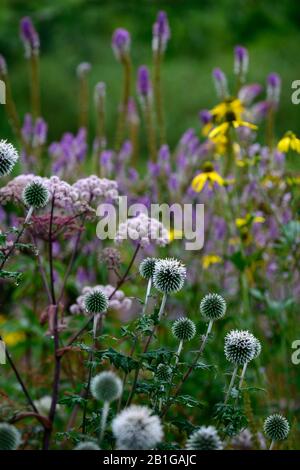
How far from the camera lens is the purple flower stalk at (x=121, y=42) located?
2412mm

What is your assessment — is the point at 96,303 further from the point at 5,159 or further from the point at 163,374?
the point at 5,159

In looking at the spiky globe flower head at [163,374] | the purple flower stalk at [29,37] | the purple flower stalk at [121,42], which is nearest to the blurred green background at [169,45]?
the purple flower stalk at [121,42]

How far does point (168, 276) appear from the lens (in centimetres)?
115

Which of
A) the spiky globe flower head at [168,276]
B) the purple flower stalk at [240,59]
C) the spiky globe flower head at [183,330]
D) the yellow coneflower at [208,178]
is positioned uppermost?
the purple flower stalk at [240,59]

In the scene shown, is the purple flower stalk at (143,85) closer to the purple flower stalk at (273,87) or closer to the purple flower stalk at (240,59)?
the purple flower stalk at (240,59)

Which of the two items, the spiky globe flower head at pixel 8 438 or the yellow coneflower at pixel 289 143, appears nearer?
the spiky globe flower head at pixel 8 438

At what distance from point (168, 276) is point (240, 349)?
0.17 meters

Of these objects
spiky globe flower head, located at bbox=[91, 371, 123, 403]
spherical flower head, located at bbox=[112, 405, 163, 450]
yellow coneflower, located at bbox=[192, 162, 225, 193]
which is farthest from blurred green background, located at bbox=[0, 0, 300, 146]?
spherical flower head, located at bbox=[112, 405, 163, 450]

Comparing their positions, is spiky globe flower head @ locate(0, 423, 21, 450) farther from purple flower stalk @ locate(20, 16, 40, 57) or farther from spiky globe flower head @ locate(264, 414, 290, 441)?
purple flower stalk @ locate(20, 16, 40, 57)

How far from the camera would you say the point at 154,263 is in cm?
125

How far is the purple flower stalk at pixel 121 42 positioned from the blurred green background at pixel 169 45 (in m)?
3.97

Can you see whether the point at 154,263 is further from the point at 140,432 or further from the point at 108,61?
the point at 108,61

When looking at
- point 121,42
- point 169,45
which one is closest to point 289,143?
point 121,42
